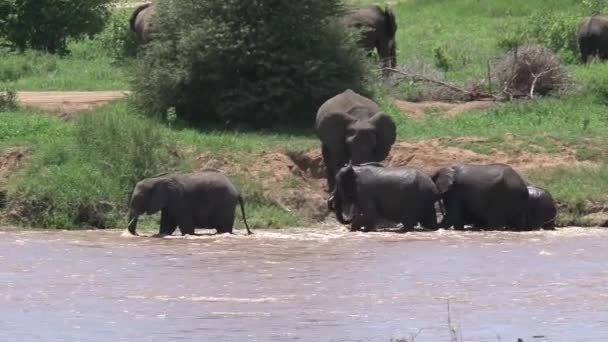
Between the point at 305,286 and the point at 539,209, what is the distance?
4.81m

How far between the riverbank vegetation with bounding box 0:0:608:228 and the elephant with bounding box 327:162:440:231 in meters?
0.94

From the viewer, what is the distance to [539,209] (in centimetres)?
1936

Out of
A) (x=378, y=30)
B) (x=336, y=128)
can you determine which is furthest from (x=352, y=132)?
(x=378, y=30)

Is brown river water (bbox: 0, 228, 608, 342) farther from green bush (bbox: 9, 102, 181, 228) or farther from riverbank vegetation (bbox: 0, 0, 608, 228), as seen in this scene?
riverbank vegetation (bbox: 0, 0, 608, 228)

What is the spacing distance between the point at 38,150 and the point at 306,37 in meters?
4.63

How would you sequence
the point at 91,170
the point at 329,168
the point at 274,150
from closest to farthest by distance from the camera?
the point at 91,170, the point at 329,168, the point at 274,150

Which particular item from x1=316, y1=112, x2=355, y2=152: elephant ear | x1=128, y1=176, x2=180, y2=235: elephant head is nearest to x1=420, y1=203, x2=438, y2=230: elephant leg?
x1=316, y1=112, x2=355, y2=152: elephant ear

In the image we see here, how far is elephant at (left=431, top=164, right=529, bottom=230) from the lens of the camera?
19234 millimetres

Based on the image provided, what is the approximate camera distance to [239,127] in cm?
2344

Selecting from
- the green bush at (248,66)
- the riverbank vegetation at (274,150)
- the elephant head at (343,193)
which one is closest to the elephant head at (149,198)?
the riverbank vegetation at (274,150)

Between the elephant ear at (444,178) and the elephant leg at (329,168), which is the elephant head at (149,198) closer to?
the elephant leg at (329,168)

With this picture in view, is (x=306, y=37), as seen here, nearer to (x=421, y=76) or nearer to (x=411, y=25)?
Result: (x=421, y=76)

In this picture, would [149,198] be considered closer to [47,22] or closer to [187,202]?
[187,202]

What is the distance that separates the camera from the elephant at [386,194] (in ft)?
62.9
